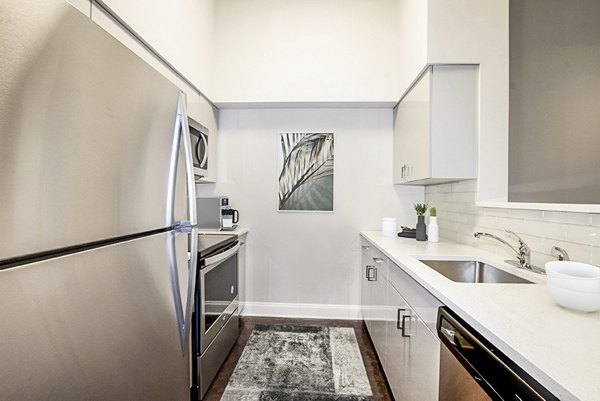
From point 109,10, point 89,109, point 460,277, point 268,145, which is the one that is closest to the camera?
point 89,109

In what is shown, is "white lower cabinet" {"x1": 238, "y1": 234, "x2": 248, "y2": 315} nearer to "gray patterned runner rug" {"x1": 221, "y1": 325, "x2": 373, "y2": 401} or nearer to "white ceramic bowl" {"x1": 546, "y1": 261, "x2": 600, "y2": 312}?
"gray patterned runner rug" {"x1": 221, "y1": 325, "x2": 373, "y2": 401}

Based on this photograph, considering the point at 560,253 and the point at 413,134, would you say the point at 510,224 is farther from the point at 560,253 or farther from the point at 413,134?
the point at 413,134

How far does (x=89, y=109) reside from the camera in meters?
0.63

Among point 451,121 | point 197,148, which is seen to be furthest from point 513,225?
point 197,148

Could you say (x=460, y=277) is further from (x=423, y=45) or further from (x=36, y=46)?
(x=36, y=46)

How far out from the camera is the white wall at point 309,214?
2967mm

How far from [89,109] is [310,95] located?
7.41ft

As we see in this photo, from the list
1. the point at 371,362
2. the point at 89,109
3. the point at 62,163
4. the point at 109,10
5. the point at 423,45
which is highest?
the point at 423,45

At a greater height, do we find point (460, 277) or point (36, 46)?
point (36, 46)

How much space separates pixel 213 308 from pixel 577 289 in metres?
1.81

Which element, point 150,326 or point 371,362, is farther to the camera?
point 371,362

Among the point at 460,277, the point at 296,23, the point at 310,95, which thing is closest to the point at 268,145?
the point at 310,95

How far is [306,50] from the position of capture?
268cm

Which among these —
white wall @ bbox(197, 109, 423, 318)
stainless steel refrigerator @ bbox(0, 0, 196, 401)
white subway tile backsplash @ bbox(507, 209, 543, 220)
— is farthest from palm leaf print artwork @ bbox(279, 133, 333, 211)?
stainless steel refrigerator @ bbox(0, 0, 196, 401)
